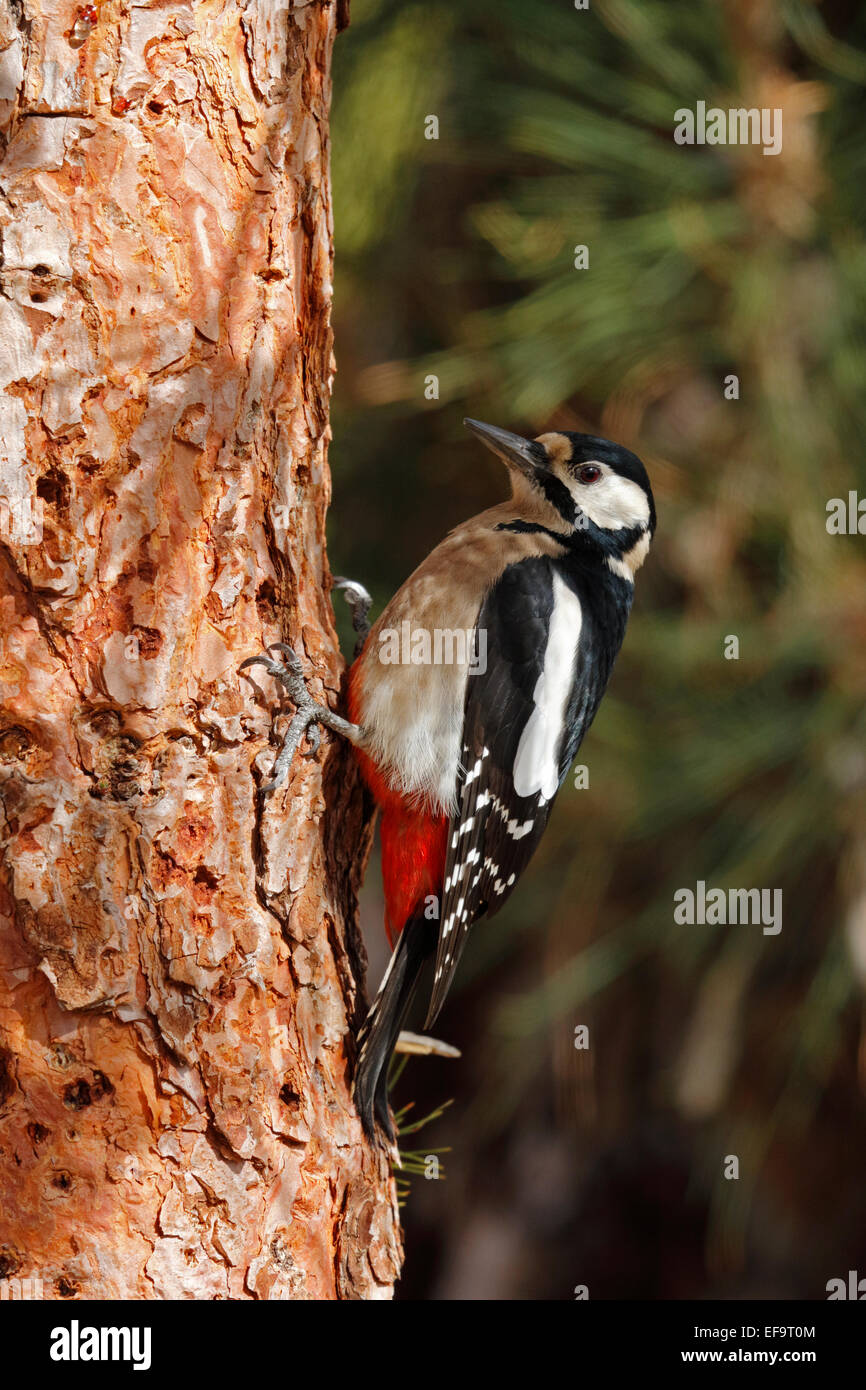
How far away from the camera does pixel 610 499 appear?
246cm

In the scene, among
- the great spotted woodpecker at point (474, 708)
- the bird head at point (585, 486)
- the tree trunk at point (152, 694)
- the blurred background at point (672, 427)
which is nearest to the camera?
the tree trunk at point (152, 694)

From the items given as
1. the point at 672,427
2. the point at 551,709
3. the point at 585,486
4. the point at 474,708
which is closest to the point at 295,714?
the point at 474,708

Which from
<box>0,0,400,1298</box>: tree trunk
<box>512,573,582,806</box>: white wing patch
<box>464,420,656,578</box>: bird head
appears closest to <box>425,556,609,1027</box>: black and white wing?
<box>512,573,582,806</box>: white wing patch

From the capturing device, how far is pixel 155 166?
5.07 ft

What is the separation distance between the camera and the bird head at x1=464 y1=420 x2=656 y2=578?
242 cm

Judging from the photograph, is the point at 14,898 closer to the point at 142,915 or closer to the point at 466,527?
the point at 142,915

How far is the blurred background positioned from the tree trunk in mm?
1441

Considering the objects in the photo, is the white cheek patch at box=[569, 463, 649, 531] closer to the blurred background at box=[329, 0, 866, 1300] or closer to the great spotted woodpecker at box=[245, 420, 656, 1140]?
the great spotted woodpecker at box=[245, 420, 656, 1140]

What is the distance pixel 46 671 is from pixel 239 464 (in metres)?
0.37

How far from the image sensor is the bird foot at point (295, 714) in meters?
1.69

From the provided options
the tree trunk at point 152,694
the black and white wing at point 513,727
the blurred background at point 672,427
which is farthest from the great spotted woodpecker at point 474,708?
the blurred background at point 672,427

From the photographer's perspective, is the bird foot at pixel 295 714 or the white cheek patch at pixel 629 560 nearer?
the bird foot at pixel 295 714

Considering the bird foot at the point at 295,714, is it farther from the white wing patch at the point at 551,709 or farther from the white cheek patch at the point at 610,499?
the white cheek patch at the point at 610,499

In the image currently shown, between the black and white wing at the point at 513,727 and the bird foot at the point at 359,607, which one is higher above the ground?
the bird foot at the point at 359,607
